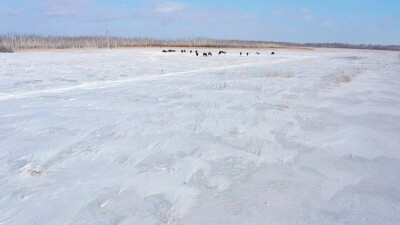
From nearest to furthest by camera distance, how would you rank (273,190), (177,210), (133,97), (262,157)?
(177,210) < (273,190) < (262,157) < (133,97)

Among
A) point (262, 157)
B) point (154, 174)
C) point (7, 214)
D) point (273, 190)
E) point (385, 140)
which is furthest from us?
point (385, 140)

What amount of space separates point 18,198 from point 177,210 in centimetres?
136

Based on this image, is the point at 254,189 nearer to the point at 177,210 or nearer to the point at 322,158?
the point at 177,210

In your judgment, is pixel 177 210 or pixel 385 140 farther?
pixel 385 140

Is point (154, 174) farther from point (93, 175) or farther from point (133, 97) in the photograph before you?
point (133, 97)

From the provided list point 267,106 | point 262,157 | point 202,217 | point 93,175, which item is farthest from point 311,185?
point 267,106

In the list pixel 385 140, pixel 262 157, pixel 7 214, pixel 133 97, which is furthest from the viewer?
pixel 133 97

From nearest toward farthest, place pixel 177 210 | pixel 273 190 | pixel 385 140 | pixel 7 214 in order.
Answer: pixel 7 214 < pixel 177 210 < pixel 273 190 < pixel 385 140

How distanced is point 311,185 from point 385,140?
92.1 inches

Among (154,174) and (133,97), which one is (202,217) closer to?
(154,174)

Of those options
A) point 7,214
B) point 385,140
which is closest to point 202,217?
point 7,214

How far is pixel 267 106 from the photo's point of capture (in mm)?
7535

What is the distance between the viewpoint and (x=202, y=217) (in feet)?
9.56

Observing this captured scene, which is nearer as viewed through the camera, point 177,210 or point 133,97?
point 177,210
